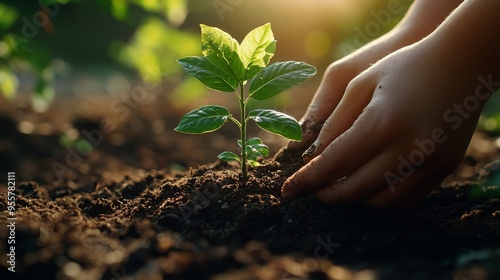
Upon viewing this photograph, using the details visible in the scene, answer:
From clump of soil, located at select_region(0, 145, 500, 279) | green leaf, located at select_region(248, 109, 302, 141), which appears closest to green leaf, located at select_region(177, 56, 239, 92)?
green leaf, located at select_region(248, 109, 302, 141)

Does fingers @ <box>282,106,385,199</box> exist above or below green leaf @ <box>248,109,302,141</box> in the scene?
below

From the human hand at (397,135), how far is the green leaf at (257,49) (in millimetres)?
287

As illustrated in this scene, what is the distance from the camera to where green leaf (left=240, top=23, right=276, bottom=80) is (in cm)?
182

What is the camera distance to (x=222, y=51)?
1.83 metres

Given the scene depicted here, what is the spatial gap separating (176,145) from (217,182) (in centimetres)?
153

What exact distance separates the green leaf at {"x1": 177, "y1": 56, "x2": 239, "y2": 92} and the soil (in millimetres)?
328

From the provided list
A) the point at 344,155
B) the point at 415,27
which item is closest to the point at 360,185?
the point at 344,155

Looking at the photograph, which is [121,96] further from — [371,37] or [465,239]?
[465,239]

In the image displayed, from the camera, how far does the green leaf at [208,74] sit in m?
1.83

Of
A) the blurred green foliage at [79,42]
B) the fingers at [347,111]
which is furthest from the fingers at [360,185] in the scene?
the blurred green foliage at [79,42]

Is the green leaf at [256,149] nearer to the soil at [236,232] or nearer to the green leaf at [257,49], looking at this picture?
the soil at [236,232]

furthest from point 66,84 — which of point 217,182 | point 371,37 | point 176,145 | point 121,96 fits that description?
point 217,182

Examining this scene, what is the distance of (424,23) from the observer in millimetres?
2273

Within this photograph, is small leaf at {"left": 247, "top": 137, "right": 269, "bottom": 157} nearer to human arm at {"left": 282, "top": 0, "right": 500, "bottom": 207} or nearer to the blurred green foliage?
human arm at {"left": 282, "top": 0, "right": 500, "bottom": 207}
